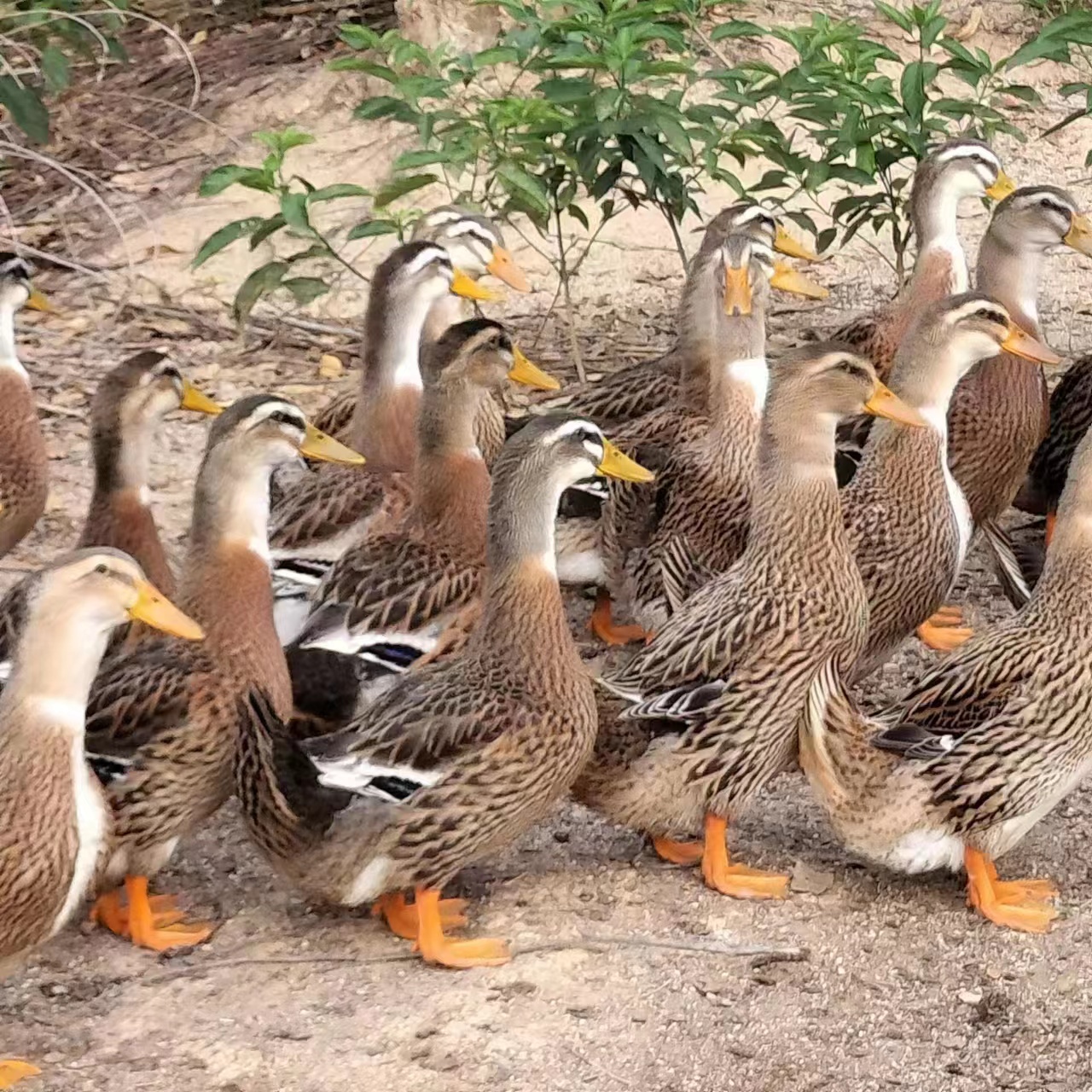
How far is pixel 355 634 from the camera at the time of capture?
187 inches

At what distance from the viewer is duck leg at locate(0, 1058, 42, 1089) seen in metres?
3.58

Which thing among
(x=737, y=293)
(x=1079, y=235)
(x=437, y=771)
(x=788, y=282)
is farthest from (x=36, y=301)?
(x=1079, y=235)

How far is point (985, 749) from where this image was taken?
4.21 metres

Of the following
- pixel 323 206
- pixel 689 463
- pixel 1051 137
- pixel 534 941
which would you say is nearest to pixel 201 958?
pixel 534 941

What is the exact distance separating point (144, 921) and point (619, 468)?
5.12ft

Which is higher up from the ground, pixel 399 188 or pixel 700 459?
pixel 399 188

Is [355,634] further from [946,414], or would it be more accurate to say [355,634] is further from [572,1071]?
[946,414]

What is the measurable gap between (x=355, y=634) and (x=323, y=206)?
405 centimetres

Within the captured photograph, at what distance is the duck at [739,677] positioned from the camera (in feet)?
14.3

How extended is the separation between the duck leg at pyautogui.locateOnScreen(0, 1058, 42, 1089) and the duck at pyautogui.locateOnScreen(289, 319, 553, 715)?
131 centimetres

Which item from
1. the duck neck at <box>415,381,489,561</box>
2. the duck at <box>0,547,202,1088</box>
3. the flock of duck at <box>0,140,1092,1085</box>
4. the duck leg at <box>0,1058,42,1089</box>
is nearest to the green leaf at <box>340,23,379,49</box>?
the flock of duck at <box>0,140,1092,1085</box>

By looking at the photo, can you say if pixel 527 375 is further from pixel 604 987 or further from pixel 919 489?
pixel 604 987

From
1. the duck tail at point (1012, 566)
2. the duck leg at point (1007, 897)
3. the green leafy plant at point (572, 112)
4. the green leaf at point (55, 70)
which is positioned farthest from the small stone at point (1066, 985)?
the green leaf at point (55, 70)

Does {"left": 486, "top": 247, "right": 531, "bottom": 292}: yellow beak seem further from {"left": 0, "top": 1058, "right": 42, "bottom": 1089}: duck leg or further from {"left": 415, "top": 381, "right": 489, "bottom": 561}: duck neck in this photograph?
{"left": 0, "top": 1058, "right": 42, "bottom": 1089}: duck leg
